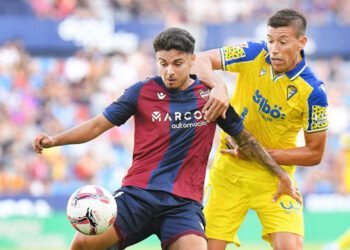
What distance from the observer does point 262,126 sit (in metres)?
7.54

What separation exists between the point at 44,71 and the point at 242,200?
10.7 meters

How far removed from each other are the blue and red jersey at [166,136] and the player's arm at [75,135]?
7 centimetres

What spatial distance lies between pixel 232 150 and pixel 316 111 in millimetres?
810

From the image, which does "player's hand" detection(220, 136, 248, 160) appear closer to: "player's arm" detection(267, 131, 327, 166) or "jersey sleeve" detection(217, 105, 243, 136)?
"player's arm" detection(267, 131, 327, 166)

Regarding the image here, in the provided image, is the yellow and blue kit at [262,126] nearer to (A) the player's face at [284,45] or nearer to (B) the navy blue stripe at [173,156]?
(A) the player's face at [284,45]

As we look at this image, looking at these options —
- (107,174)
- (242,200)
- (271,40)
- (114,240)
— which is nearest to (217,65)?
(271,40)

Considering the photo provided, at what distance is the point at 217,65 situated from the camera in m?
7.48

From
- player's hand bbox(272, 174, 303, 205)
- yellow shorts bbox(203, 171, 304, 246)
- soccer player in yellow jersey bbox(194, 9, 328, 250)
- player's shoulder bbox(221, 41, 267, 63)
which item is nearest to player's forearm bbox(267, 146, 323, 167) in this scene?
soccer player in yellow jersey bbox(194, 9, 328, 250)

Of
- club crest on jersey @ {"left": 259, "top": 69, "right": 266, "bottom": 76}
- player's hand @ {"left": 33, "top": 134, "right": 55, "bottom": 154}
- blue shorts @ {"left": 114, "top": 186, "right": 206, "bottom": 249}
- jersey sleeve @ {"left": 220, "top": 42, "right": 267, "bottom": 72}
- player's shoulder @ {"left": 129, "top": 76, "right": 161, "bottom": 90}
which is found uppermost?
jersey sleeve @ {"left": 220, "top": 42, "right": 267, "bottom": 72}

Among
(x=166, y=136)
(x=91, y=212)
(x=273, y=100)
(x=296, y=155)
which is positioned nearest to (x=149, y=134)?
(x=166, y=136)

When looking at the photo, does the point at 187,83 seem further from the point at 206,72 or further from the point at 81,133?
the point at 81,133

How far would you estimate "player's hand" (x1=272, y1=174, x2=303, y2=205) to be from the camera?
24.4 feet

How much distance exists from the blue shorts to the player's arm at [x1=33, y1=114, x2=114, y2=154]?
0.49 metres

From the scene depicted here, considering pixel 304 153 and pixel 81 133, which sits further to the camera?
pixel 304 153
